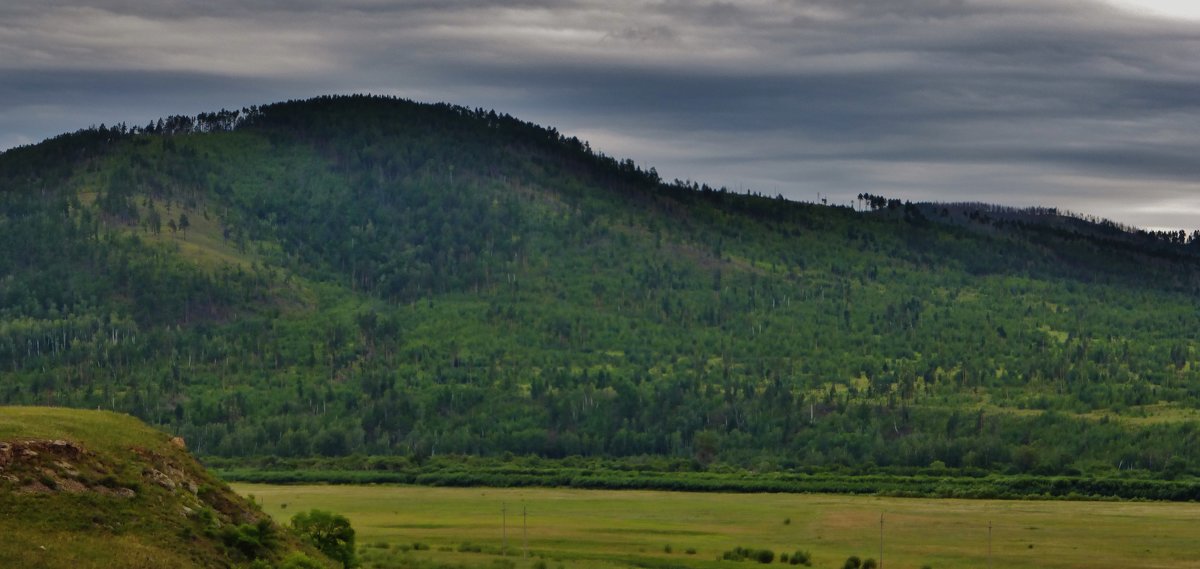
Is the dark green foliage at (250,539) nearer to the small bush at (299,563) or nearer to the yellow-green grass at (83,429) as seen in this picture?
the small bush at (299,563)

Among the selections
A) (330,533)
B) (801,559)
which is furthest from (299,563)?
(801,559)

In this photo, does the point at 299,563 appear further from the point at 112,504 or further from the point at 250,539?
the point at 112,504

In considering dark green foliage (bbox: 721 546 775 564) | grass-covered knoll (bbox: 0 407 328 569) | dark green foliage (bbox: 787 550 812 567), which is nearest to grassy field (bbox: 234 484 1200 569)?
dark green foliage (bbox: 721 546 775 564)

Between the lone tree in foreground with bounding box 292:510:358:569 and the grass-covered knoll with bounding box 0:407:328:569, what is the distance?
9787 mm

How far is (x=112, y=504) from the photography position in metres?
95.0

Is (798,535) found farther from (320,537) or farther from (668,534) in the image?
(320,537)

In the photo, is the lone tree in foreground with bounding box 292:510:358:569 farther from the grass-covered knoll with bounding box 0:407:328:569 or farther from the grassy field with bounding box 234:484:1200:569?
the grassy field with bounding box 234:484:1200:569

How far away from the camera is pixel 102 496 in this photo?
95.1 meters

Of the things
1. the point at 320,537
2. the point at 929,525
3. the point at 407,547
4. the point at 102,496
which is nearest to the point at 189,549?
the point at 102,496

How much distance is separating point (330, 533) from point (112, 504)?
3000cm

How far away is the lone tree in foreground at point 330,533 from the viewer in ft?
399

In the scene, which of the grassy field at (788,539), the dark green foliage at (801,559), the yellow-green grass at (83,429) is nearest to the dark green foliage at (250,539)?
the yellow-green grass at (83,429)

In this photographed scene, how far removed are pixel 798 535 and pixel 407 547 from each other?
4121 centimetres

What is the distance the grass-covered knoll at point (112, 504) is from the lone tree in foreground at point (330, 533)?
979 centimetres
